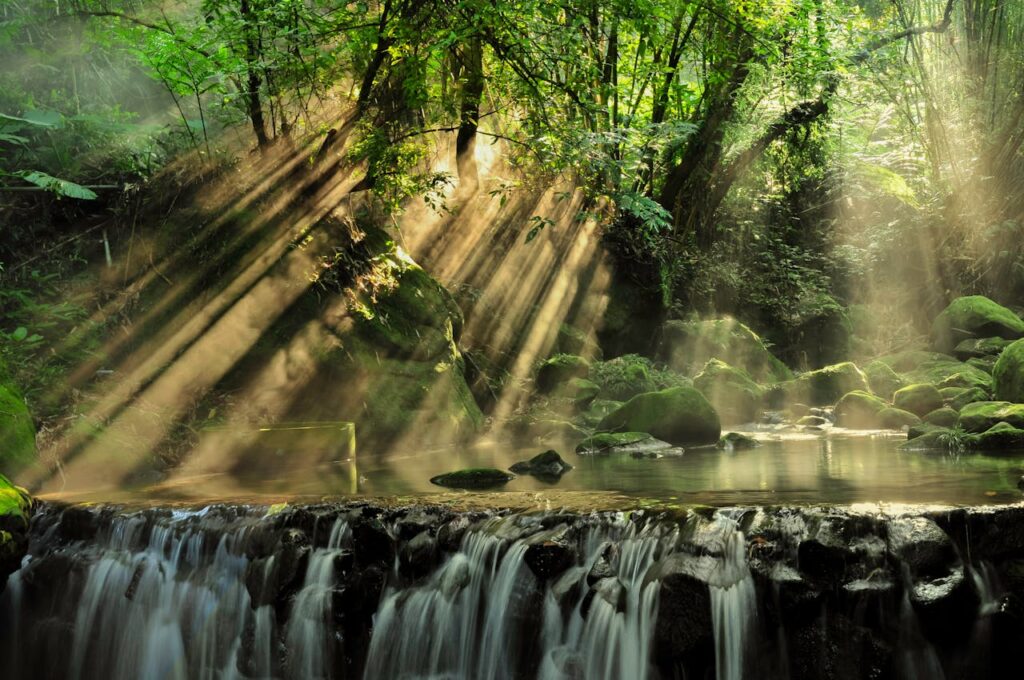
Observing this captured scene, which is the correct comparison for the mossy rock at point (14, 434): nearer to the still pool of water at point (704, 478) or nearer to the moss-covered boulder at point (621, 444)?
the still pool of water at point (704, 478)

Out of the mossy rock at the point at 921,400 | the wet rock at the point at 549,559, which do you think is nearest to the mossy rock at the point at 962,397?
the mossy rock at the point at 921,400

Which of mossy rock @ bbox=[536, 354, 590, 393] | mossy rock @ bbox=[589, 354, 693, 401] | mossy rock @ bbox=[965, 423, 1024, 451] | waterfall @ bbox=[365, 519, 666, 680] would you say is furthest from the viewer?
mossy rock @ bbox=[589, 354, 693, 401]

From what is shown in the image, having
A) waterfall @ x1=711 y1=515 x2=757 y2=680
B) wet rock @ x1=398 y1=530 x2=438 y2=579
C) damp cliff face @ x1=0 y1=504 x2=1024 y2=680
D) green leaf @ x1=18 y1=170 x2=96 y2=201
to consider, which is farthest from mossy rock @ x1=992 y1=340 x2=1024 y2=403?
green leaf @ x1=18 y1=170 x2=96 y2=201

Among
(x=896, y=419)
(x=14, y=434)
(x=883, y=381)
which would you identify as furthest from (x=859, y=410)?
(x=14, y=434)

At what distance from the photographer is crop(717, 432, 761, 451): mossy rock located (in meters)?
11.1

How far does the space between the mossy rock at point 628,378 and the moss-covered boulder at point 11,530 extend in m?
10.4

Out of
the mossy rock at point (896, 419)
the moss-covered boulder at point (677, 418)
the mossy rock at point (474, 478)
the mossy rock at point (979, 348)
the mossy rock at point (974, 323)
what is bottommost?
the mossy rock at point (474, 478)

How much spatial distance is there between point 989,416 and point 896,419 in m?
2.67

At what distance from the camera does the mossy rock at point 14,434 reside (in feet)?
27.2

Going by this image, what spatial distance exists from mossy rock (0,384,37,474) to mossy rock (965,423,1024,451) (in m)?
9.77

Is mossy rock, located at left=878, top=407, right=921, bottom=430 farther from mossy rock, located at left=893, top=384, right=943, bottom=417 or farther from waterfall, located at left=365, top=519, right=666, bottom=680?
waterfall, located at left=365, top=519, right=666, bottom=680

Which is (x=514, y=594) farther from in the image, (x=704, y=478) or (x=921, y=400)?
(x=921, y=400)

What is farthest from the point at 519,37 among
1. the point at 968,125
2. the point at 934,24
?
the point at 968,125

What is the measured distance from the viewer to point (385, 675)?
243 inches
